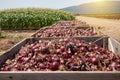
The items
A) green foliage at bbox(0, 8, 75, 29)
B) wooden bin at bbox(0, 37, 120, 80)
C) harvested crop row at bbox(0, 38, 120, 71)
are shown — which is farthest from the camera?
green foliage at bbox(0, 8, 75, 29)

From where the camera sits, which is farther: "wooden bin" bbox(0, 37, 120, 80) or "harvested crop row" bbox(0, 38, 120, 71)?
"harvested crop row" bbox(0, 38, 120, 71)

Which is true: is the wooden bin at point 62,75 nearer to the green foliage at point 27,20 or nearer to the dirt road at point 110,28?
the dirt road at point 110,28

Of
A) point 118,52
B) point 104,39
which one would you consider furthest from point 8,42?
point 118,52

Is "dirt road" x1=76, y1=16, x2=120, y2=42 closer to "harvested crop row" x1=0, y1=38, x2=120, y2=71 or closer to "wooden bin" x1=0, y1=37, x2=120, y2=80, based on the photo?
"harvested crop row" x1=0, y1=38, x2=120, y2=71

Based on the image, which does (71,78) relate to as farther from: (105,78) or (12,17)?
(12,17)

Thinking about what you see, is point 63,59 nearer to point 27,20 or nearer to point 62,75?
point 62,75

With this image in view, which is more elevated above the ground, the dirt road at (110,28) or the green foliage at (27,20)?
the green foliage at (27,20)

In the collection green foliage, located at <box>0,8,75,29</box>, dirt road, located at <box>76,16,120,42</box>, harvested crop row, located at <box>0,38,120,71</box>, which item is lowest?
dirt road, located at <box>76,16,120,42</box>

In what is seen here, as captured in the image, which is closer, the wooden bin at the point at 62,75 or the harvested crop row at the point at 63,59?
the wooden bin at the point at 62,75

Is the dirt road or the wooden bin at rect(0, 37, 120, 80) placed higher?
the wooden bin at rect(0, 37, 120, 80)

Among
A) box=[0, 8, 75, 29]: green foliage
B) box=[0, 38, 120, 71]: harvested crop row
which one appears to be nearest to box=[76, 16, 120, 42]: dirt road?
box=[0, 8, 75, 29]: green foliage

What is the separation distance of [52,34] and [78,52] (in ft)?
12.7

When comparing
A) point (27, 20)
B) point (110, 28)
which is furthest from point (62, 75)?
point (27, 20)

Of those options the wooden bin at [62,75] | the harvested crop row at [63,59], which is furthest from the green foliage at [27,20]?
the wooden bin at [62,75]
